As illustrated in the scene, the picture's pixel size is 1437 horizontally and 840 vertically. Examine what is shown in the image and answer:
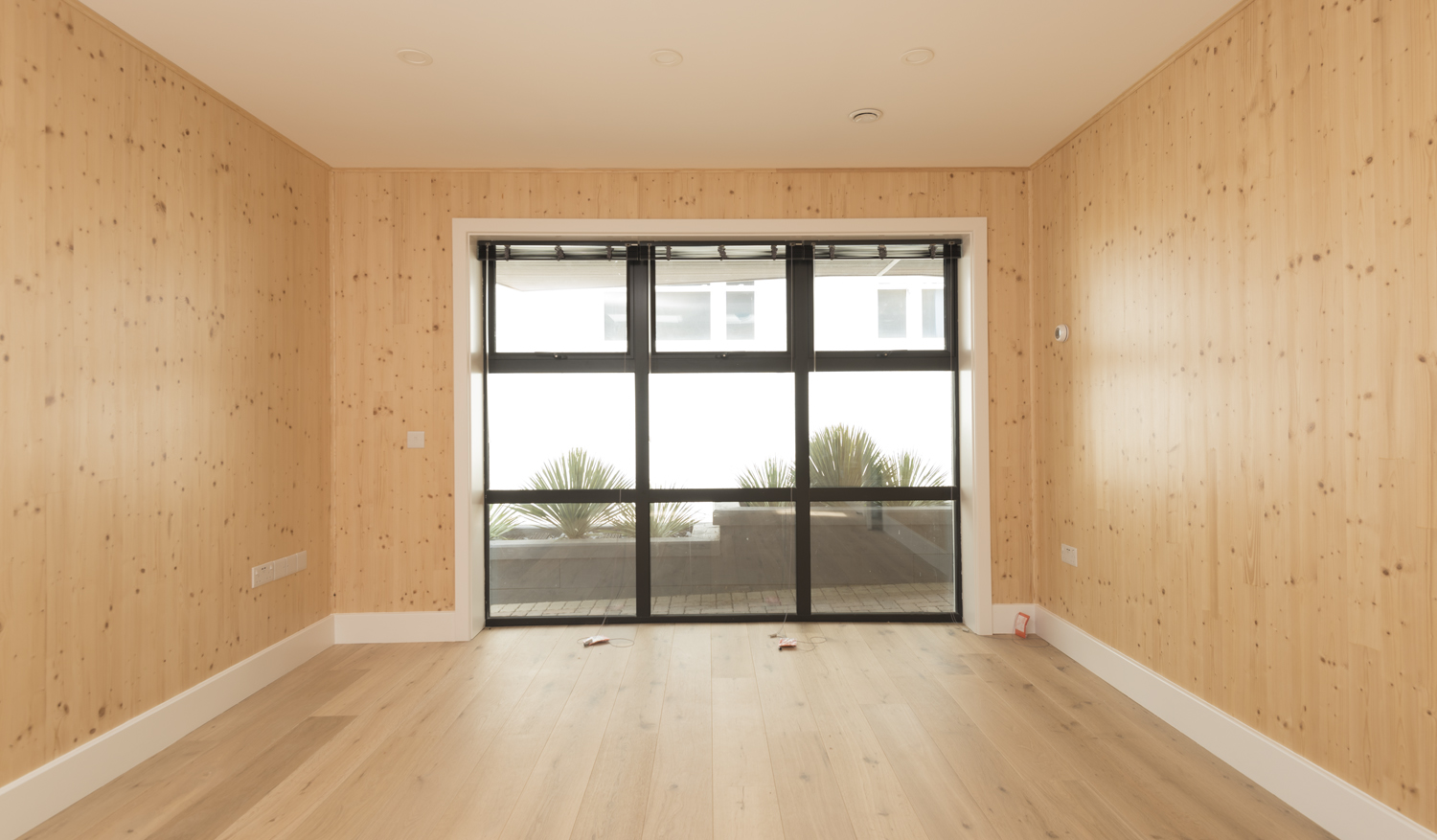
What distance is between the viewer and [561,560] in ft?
14.2

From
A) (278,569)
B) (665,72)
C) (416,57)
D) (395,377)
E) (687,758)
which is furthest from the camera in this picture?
(395,377)

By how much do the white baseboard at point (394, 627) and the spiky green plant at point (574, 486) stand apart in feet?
2.52

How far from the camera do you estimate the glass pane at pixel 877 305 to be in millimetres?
4336

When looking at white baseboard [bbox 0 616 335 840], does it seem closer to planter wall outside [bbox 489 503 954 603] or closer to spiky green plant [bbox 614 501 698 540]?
planter wall outside [bbox 489 503 954 603]

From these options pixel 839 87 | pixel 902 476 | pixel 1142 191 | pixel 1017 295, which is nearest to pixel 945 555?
pixel 902 476

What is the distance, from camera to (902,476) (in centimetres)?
434

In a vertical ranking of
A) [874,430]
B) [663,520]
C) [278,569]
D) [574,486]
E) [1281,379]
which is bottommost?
[278,569]

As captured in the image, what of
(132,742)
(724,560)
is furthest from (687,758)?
(132,742)

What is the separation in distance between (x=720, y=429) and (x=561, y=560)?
50.3 inches

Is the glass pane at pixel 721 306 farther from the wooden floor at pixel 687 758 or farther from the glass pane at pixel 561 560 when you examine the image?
the wooden floor at pixel 687 758

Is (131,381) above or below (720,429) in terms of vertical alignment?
above

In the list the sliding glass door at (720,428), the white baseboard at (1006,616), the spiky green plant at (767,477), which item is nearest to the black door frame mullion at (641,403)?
the sliding glass door at (720,428)

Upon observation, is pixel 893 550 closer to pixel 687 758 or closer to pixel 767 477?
pixel 767 477

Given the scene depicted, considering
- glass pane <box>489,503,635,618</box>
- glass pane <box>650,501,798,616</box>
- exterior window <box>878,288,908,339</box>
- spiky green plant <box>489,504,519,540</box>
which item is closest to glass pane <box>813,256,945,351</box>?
exterior window <box>878,288,908,339</box>
